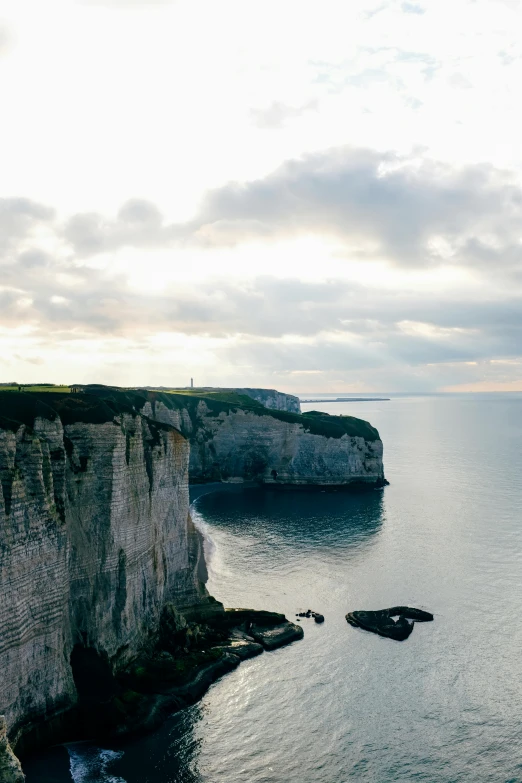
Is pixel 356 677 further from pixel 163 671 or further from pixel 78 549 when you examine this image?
pixel 78 549

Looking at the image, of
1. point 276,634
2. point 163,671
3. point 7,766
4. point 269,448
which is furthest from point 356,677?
point 269,448

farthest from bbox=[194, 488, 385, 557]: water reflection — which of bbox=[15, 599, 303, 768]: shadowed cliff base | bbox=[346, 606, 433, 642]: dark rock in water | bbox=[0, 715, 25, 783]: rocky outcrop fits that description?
bbox=[0, 715, 25, 783]: rocky outcrop

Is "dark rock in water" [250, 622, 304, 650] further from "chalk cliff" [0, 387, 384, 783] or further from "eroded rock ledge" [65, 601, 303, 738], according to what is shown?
"chalk cliff" [0, 387, 384, 783]

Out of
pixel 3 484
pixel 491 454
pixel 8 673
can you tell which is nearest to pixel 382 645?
pixel 8 673

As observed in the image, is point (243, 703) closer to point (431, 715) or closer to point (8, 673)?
point (431, 715)

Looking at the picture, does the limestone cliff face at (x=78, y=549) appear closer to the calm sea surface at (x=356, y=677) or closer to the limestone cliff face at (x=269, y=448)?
the calm sea surface at (x=356, y=677)

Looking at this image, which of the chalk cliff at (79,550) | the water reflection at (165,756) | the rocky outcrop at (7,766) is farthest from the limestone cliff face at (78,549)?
the rocky outcrop at (7,766)
